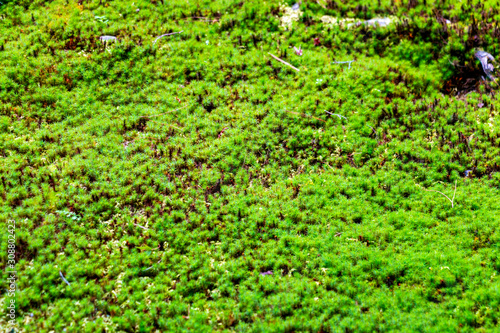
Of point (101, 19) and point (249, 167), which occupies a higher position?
point (101, 19)

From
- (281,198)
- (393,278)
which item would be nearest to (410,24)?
(281,198)

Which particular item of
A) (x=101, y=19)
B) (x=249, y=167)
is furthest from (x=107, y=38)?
(x=249, y=167)

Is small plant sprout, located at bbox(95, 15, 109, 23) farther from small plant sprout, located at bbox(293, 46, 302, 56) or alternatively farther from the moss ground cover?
small plant sprout, located at bbox(293, 46, 302, 56)

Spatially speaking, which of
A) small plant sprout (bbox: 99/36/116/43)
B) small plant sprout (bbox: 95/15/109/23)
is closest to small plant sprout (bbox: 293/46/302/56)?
small plant sprout (bbox: 99/36/116/43)

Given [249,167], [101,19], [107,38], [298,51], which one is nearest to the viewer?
[249,167]

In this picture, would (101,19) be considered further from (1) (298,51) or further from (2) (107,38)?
(1) (298,51)

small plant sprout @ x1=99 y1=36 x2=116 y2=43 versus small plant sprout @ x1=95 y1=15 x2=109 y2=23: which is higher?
small plant sprout @ x1=95 y1=15 x2=109 y2=23

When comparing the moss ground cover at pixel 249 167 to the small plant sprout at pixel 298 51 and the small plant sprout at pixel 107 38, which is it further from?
the small plant sprout at pixel 107 38

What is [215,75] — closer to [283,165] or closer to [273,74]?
[273,74]

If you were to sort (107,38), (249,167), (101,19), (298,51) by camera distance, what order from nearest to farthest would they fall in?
(249,167), (107,38), (298,51), (101,19)
